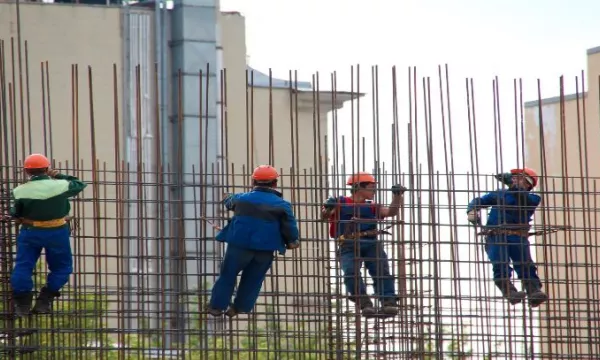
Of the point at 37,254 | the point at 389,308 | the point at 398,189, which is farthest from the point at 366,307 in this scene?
the point at 37,254

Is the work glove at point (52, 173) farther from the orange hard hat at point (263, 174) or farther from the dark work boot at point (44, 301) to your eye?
the orange hard hat at point (263, 174)

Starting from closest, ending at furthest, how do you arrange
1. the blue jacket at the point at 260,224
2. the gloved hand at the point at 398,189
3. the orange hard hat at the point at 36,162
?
the blue jacket at the point at 260,224, the orange hard hat at the point at 36,162, the gloved hand at the point at 398,189

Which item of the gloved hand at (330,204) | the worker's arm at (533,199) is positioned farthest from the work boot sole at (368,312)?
the worker's arm at (533,199)

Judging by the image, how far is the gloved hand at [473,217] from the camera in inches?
664

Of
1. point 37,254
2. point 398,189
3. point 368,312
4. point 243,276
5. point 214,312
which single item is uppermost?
point 398,189

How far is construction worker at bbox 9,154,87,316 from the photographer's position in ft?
51.2

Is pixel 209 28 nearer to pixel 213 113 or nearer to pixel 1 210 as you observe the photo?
pixel 213 113

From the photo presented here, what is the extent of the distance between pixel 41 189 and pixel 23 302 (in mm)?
1359

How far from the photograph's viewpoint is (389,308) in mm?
16750

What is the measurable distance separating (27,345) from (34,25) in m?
16.3

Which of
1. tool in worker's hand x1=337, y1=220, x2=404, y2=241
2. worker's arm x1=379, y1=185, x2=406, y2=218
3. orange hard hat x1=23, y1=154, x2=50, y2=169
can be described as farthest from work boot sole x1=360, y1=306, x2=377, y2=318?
orange hard hat x1=23, y1=154, x2=50, y2=169

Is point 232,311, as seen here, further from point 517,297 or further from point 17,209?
point 517,297

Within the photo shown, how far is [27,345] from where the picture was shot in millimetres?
17000

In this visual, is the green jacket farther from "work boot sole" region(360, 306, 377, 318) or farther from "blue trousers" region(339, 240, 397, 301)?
"work boot sole" region(360, 306, 377, 318)
